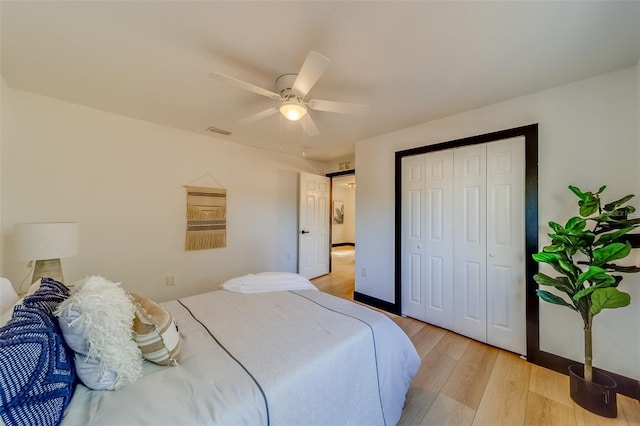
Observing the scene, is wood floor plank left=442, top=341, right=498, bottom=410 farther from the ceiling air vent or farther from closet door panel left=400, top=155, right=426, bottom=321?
the ceiling air vent

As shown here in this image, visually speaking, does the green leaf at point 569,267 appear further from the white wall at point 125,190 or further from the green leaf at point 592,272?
the white wall at point 125,190

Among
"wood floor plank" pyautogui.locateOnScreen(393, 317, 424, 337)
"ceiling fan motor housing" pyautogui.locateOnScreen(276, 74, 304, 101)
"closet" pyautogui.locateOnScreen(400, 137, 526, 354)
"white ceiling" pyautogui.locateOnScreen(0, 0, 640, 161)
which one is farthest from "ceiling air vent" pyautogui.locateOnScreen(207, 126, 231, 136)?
"wood floor plank" pyautogui.locateOnScreen(393, 317, 424, 337)

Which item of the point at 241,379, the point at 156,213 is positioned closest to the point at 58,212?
the point at 156,213

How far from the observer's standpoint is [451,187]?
8.63 feet

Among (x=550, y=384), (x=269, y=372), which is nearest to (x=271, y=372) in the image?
(x=269, y=372)

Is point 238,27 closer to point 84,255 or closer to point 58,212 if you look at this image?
point 58,212

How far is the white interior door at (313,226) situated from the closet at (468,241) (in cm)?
192

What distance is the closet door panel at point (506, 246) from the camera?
7.23ft

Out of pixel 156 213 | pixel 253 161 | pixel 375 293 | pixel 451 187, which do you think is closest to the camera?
pixel 451 187

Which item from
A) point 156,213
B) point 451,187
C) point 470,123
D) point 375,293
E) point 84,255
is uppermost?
point 470,123

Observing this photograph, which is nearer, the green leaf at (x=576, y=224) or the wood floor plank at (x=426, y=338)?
the green leaf at (x=576, y=224)

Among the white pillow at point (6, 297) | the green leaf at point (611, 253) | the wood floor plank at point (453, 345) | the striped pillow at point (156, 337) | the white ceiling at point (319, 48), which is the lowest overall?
the wood floor plank at point (453, 345)

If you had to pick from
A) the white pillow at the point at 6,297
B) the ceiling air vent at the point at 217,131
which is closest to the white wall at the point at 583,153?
the ceiling air vent at the point at 217,131

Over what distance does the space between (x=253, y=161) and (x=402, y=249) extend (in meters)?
2.66
